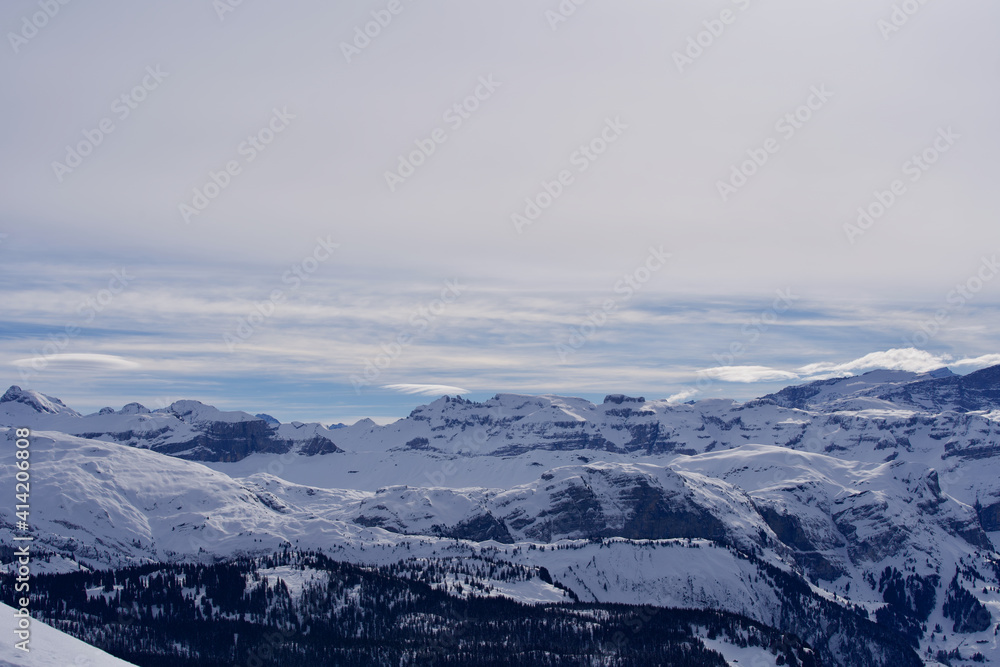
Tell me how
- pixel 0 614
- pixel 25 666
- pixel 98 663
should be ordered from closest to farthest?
pixel 25 666, pixel 98 663, pixel 0 614

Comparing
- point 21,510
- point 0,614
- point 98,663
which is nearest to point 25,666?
point 98,663

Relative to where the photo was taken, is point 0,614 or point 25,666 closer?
point 25,666

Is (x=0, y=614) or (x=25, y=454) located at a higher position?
(x=25, y=454)

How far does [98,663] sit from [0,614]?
481 inches

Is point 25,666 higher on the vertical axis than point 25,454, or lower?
lower

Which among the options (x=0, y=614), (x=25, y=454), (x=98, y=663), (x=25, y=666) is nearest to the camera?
(x=25, y=666)

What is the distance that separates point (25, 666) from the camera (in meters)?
43.5

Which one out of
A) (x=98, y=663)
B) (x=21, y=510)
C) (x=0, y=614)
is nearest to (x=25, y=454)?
(x=21, y=510)

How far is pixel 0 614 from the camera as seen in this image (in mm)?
54406

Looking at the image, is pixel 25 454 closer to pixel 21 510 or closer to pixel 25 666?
pixel 21 510

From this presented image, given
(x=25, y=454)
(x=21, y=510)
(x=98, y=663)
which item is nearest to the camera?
(x=98, y=663)

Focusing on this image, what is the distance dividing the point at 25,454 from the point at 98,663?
59390 mm

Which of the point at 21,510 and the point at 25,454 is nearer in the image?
the point at 25,454

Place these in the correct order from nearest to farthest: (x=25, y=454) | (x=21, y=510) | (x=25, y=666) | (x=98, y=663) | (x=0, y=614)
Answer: (x=25, y=666), (x=98, y=663), (x=0, y=614), (x=25, y=454), (x=21, y=510)
